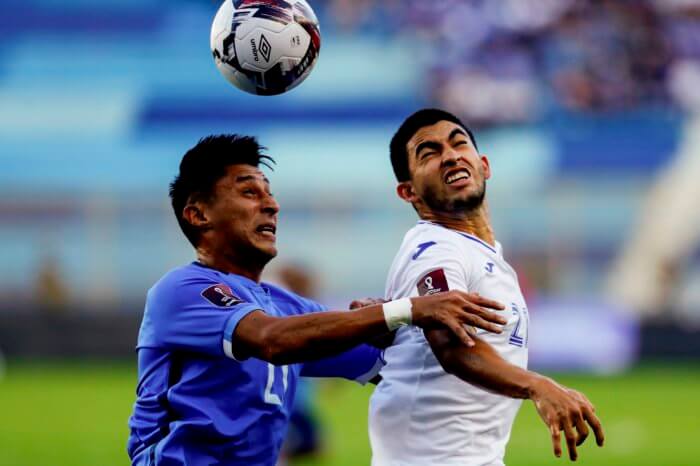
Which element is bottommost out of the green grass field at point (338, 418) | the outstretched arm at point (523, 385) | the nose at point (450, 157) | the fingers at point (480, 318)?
the green grass field at point (338, 418)

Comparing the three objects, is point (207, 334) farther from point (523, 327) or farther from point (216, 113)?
point (216, 113)

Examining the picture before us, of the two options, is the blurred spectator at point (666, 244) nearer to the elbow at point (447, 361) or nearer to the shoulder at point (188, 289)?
the shoulder at point (188, 289)

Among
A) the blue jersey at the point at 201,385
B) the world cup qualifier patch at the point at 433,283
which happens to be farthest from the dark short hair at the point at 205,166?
the world cup qualifier patch at the point at 433,283

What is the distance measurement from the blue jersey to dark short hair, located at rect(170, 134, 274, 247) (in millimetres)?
320

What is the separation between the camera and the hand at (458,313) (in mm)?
4719

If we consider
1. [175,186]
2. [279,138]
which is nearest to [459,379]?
[175,186]

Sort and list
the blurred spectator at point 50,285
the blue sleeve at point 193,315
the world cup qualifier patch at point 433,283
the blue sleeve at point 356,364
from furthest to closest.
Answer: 1. the blurred spectator at point 50,285
2. the blue sleeve at point 356,364
3. the blue sleeve at point 193,315
4. the world cup qualifier patch at point 433,283

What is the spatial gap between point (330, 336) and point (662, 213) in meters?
21.8

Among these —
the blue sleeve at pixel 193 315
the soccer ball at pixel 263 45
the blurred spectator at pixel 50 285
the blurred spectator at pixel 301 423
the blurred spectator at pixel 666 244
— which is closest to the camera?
the blue sleeve at pixel 193 315

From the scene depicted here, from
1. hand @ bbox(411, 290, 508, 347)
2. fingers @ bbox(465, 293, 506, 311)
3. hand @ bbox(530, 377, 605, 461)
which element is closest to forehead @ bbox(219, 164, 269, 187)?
hand @ bbox(411, 290, 508, 347)

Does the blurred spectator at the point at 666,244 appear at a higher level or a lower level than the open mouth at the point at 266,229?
higher

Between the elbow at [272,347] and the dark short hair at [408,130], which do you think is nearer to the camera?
the elbow at [272,347]

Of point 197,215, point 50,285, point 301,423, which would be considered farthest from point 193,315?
point 50,285

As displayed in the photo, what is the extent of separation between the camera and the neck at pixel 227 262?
582 centimetres
